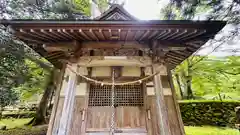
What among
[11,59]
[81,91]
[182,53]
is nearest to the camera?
[81,91]

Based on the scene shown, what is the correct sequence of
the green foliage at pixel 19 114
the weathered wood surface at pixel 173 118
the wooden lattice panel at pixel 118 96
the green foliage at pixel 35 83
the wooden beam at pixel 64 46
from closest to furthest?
the wooden beam at pixel 64 46 → the weathered wood surface at pixel 173 118 → the wooden lattice panel at pixel 118 96 → the green foliage at pixel 35 83 → the green foliage at pixel 19 114

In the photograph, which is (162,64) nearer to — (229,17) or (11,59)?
(229,17)

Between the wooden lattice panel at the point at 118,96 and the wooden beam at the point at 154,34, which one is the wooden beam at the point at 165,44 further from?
the wooden lattice panel at the point at 118,96

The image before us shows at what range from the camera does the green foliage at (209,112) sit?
10.6 m

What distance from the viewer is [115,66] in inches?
185

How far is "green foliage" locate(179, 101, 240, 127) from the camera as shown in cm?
1056

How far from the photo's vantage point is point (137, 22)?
3.56 m

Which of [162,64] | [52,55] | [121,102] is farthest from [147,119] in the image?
[52,55]

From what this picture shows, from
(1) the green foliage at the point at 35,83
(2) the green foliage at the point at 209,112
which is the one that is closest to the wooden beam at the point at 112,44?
(1) the green foliage at the point at 35,83

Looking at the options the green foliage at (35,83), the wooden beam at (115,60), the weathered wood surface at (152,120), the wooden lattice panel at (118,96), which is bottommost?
the weathered wood surface at (152,120)

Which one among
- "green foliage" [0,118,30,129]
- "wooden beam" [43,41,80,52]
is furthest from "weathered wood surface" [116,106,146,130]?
"green foliage" [0,118,30,129]

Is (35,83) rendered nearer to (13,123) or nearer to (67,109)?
(13,123)

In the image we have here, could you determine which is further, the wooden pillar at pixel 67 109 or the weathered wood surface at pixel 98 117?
the weathered wood surface at pixel 98 117

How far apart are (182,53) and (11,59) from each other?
21.2 ft
